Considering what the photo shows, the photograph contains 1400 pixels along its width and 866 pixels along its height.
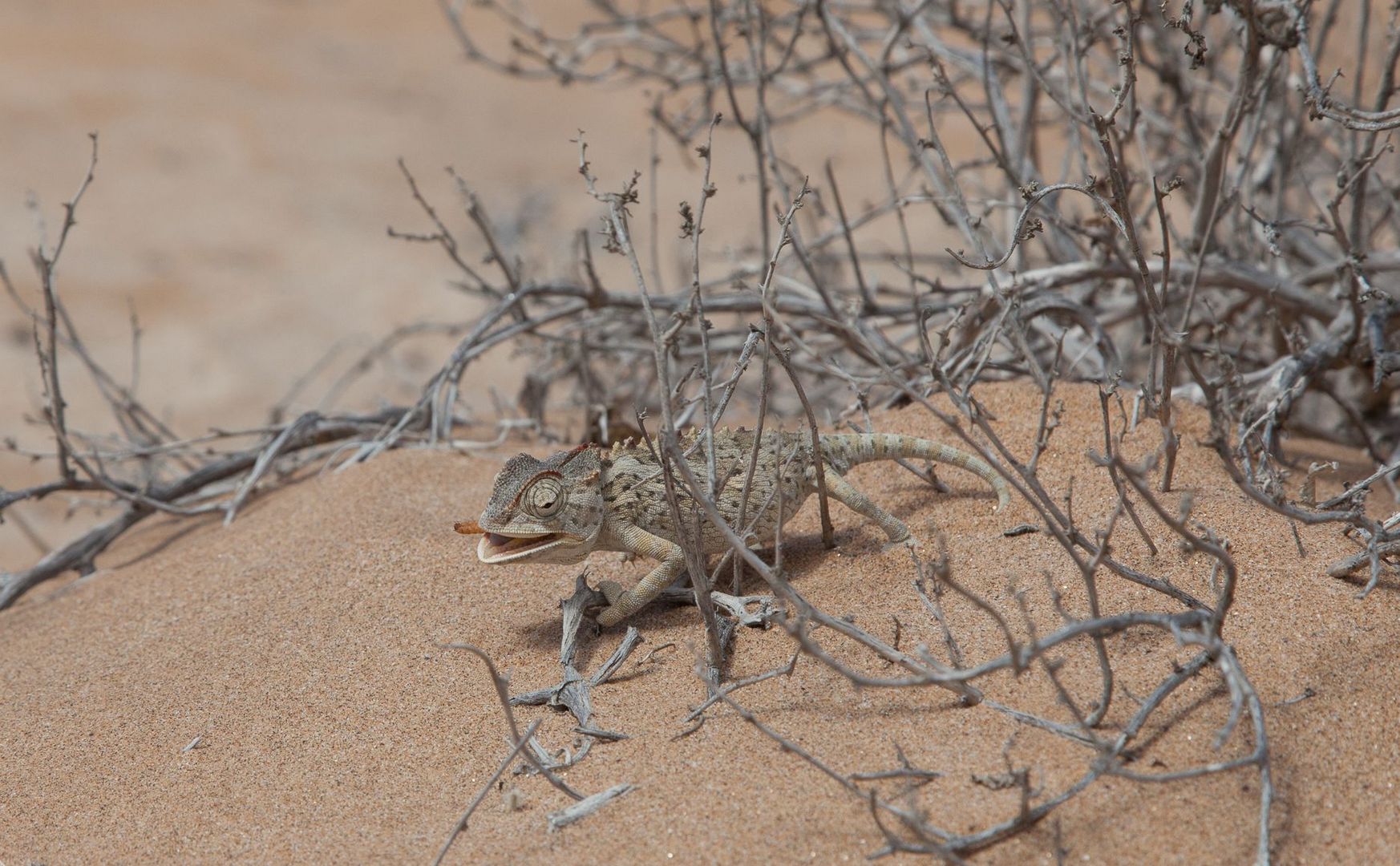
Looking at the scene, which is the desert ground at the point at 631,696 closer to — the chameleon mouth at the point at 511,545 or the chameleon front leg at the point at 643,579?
the chameleon front leg at the point at 643,579

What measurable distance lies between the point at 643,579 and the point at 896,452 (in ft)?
2.88

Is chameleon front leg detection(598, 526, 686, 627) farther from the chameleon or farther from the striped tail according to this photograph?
the striped tail

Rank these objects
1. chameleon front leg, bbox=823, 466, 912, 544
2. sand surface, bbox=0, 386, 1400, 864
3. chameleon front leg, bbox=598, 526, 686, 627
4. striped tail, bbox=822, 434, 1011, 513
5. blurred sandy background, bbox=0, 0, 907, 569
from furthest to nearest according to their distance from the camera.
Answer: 1. blurred sandy background, bbox=0, 0, 907, 569
2. striped tail, bbox=822, 434, 1011, 513
3. chameleon front leg, bbox=823, 466, 912, 544
4. chameleon front leg, bbox=598, 526, 686, 627
5. sand surface, bbox=0, 386, 1400, 864

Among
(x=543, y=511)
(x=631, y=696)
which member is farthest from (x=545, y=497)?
(x=631, y=696)

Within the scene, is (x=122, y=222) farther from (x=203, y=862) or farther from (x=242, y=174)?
(x=203, y=862)

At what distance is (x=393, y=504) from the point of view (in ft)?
13.6

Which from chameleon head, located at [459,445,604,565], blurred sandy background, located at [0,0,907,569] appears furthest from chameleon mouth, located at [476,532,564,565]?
blurred sandy background, located at [0,0,907,569]

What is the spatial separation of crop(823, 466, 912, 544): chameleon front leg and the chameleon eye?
0.76m

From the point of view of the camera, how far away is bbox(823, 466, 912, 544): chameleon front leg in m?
3.26

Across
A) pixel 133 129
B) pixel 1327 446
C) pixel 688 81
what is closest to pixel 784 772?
pixel 1327 446

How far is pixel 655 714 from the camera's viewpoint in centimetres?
277

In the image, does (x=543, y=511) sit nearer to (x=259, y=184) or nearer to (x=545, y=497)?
(x=545, y=497)

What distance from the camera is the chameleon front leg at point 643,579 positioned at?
305cm

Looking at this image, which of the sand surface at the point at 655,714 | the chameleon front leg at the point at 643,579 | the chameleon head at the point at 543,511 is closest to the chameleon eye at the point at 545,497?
the chameleon head at the point at 543,511
